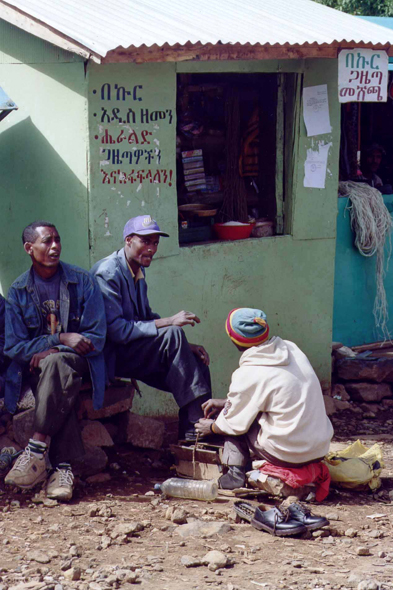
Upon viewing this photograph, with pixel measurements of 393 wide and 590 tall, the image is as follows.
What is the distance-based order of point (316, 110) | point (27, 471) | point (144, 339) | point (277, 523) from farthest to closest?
point (316, 110), point (144, 339), point (27, 471), point (277, 523)

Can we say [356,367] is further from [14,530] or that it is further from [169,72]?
[14,530]

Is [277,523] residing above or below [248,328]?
below

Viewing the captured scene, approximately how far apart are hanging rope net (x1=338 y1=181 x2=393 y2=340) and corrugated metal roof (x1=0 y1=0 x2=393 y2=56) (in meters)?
1.53

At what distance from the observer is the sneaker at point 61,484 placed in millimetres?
4773

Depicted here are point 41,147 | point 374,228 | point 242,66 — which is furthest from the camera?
point 374,228

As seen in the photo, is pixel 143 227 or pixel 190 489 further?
pixel 143 227

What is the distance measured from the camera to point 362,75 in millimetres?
6660

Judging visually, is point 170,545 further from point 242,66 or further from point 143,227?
point 242,66

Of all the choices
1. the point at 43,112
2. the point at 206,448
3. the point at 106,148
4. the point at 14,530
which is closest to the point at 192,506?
the point at 206,448

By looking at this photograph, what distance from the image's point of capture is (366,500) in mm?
5113

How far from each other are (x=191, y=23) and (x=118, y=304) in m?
2.13

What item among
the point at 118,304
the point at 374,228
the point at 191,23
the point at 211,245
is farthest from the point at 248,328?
the point at 374,228

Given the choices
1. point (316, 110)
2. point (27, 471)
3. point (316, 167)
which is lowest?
point (27, 471)

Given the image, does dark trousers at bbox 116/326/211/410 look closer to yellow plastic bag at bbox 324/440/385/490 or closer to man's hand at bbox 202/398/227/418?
man's hand at bbox 202/398/227/418
